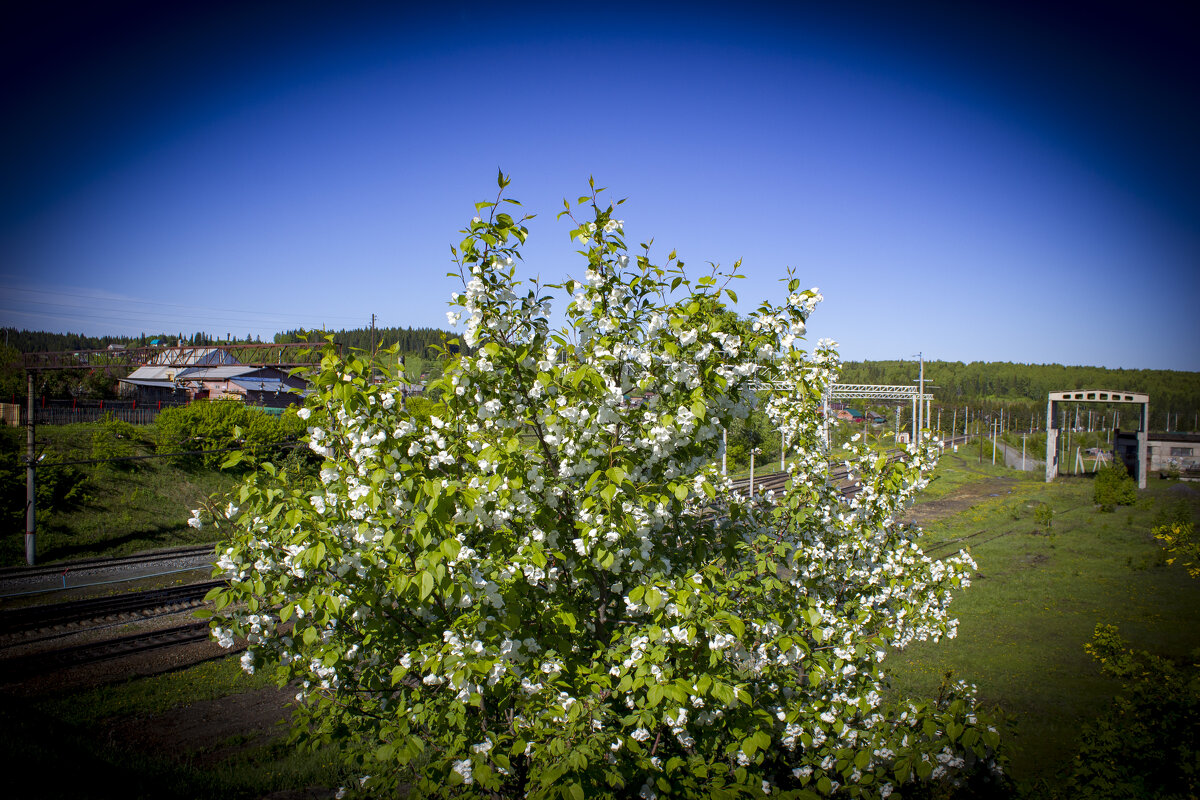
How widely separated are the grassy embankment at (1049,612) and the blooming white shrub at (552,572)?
2103mm

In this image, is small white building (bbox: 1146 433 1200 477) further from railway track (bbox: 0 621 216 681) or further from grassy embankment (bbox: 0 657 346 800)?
railway track (bbox: 0 621 216 681)

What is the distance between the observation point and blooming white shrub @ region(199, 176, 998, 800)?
3410 millimetres

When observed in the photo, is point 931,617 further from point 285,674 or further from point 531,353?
point 285,674

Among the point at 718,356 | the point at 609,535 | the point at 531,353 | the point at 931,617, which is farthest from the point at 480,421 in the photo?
the point at 931,617

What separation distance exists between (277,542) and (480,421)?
1.52m

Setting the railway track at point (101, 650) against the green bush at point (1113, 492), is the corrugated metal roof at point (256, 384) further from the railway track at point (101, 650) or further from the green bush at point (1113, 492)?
the green bush at point (1113, 492)

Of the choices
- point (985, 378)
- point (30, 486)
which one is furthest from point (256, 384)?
point (985, 378)

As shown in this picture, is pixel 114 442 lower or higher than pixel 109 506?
higher

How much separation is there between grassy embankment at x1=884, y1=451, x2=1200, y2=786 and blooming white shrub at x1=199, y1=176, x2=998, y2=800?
6.90ft

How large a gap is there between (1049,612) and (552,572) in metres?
Result: 19.0

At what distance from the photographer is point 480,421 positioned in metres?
4.27

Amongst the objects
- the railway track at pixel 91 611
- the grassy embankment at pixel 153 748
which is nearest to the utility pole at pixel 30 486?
the railway track at pixel 91 611

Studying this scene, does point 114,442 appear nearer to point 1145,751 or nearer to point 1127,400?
point 1145,751

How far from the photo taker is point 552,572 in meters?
4.16
